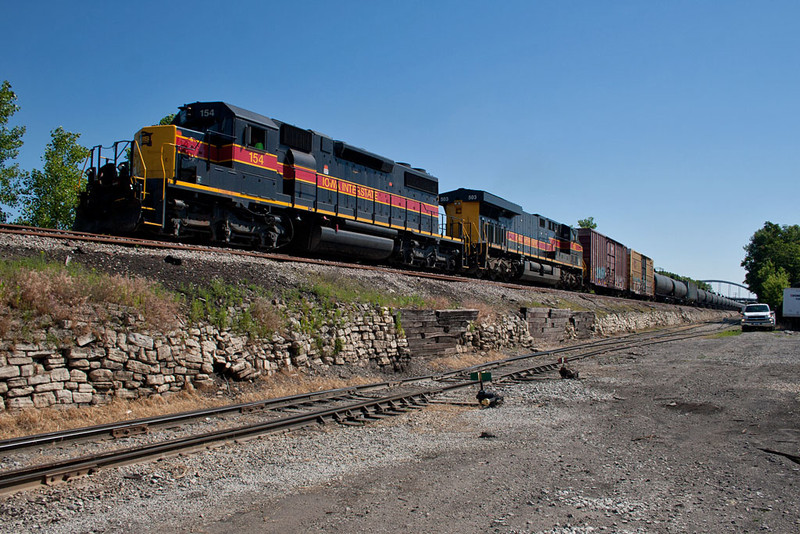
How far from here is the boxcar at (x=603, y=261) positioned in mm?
33094

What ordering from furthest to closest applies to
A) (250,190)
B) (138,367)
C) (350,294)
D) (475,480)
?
(250,190) → (350,294) → (138,367) → (475,480)

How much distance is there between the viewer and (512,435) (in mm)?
6844

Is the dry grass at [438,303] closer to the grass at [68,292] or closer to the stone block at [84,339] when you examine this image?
the grass at [68,292]

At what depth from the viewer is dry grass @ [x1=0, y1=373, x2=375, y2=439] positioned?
21.4ft

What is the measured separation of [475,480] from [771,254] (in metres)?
89.6

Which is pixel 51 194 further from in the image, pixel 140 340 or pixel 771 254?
pixel 771 254

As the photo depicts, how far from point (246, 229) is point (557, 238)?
71.4 feet

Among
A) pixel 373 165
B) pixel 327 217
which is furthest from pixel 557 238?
pixel 327 217

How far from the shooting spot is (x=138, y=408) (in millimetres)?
7570

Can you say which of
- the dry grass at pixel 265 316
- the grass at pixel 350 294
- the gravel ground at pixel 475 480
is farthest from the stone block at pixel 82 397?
the grass at pixel 350 294

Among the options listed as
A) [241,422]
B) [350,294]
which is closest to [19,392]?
[241,422]

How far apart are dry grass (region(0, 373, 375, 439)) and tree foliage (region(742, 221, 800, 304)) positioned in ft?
242

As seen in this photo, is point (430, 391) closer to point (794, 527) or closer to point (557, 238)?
point (794, 527)

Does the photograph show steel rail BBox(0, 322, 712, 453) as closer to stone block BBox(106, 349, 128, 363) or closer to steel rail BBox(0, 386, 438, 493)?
steel rail BBox(0, 386, 438, 493)
